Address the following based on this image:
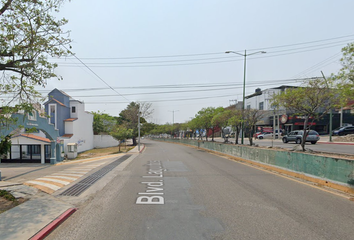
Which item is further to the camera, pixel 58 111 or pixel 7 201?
pixel 58 111

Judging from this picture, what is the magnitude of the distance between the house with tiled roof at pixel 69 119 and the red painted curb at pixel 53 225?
27783mm

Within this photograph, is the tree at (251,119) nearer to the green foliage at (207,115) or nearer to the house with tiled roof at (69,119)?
the green foliage at (207,115)

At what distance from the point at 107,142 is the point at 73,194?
139 feet

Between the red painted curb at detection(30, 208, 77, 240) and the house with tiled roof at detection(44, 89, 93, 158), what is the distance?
91.2 feet

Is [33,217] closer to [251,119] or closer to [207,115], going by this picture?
[251,119]

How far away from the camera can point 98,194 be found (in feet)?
26.7

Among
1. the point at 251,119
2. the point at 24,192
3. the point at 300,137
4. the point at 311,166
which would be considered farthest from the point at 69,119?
the point at 311,166

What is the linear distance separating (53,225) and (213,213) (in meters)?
3.58

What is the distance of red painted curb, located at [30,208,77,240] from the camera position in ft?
15.1

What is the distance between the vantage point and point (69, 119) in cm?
3606

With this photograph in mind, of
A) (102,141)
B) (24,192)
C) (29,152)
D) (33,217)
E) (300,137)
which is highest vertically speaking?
(300,137)

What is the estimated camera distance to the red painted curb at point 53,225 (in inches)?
181

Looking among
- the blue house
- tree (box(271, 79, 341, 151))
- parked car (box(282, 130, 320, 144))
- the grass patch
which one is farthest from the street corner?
the blue house

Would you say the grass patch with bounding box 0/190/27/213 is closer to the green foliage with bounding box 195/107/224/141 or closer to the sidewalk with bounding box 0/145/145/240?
the sidewalk with bounding box 0/145/145/240
